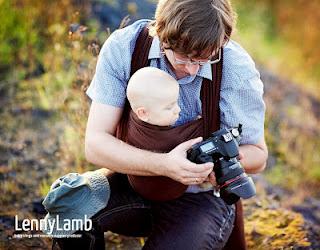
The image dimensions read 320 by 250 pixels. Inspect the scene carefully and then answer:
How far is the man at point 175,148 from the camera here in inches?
101

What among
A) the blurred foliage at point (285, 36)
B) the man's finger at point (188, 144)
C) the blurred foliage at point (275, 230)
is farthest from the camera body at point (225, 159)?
the blurred foliage at point (285, 36)

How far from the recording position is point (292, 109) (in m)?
5.85

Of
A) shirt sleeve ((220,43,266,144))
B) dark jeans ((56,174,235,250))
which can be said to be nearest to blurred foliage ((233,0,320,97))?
shirt sleeve ((220,43,266,144))

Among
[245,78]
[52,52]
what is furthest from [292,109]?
[245,78]

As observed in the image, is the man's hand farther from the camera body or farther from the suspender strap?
the suspender strap

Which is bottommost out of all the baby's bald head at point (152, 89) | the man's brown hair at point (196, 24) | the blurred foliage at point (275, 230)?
the blurred foliage at point (275, 230)

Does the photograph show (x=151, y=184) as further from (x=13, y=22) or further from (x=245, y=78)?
(x=13, y=22)

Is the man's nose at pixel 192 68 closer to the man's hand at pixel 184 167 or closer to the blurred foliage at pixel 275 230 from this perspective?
the man's hand at pixel 184 167

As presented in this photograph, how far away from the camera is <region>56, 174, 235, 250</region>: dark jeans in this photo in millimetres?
2633

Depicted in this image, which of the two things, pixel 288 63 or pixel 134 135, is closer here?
pixel 134 135

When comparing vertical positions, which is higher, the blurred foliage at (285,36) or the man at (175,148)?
the man at (175,148)

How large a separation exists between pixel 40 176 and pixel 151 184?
143cm

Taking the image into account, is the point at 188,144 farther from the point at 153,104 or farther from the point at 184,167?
the point at 153,104

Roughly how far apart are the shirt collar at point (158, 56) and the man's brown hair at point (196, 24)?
0.20 meters
